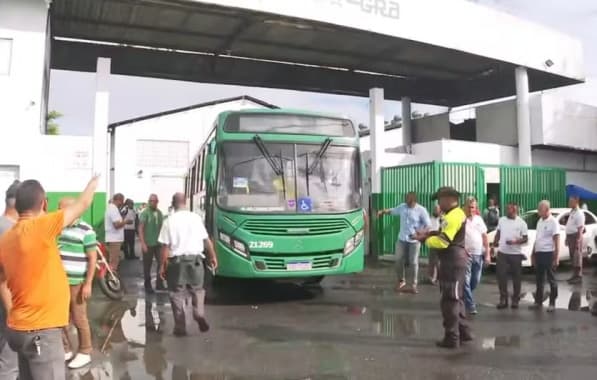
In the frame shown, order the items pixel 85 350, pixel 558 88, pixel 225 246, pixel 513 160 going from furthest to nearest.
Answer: pixel 558 88
pixel 513 160
pixel 225 246
pixel 85 350

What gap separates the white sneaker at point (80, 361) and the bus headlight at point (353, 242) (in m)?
4.53

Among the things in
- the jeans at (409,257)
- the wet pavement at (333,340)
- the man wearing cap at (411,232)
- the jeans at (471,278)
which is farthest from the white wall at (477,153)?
the jeans at (471,278)

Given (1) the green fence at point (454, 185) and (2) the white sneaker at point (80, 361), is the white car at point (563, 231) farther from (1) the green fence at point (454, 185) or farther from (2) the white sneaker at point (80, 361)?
(2) the white sneaker at point (80, 361)

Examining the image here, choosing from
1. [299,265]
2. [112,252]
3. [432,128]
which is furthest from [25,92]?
[432,128]

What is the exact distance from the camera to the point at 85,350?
5.86 m

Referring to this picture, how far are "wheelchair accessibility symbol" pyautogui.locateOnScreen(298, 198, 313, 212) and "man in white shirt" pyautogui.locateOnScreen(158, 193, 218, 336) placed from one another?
85.2 inches

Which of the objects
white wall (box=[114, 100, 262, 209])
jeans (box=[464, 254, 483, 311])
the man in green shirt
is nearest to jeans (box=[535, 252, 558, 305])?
jeans (box=[464, 254, 483, 311])

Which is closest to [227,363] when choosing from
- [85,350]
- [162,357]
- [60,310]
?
[162,357]

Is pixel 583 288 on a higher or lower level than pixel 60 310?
lower

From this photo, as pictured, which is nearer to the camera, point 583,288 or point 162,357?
point 162,357

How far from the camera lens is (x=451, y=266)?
649 cm

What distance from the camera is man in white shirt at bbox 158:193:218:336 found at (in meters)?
7.13

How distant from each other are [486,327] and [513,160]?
14.0 metres

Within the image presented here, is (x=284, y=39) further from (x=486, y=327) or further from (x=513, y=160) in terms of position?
(x=486, y=327)
